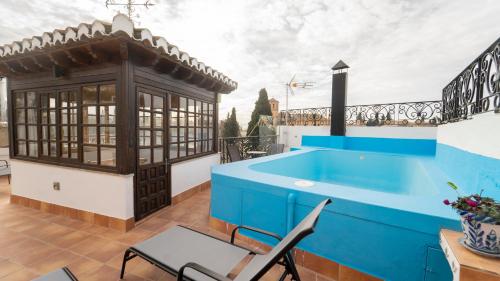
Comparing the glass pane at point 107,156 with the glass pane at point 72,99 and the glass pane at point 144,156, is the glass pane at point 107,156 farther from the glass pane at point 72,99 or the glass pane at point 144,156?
the glass pane at point 72,99

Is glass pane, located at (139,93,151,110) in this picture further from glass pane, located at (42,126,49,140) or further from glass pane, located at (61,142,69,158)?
Answer: glass pane, located at (42,126,49,140)

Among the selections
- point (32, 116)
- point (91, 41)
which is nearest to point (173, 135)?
point (91, 41)

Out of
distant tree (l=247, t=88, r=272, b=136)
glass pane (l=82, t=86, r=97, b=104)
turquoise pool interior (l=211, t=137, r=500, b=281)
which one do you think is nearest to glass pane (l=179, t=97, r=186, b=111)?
glass pane (l=82, t=86, r=97, b=104)

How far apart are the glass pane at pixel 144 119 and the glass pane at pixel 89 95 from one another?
2.10 feet

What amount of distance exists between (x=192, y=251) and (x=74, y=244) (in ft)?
5.64

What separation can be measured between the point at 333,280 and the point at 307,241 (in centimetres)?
37

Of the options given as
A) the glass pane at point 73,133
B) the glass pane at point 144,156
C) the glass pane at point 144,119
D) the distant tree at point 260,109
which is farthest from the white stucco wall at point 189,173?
the distant tree at point 260,109

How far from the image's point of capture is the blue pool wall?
570 centimetres

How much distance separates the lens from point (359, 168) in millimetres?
5684

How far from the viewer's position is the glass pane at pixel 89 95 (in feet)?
9.39

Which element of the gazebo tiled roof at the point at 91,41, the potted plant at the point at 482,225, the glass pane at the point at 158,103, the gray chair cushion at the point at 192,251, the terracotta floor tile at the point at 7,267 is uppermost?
the gazebo tiled roof at the point at 91,41

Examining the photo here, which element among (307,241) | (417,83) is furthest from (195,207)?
(417,83)

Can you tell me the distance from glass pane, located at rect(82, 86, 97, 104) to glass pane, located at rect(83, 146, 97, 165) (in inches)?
26.1

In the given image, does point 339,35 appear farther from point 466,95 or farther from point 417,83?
point 466,95
